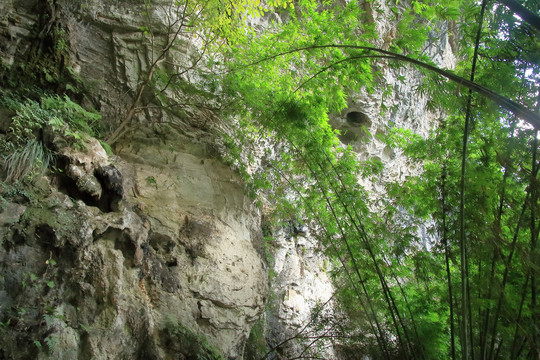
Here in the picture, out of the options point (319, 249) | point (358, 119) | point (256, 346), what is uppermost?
point (358, 119)

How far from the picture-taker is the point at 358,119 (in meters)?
8.52

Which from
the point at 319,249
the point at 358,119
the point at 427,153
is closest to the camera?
the point at 427,153

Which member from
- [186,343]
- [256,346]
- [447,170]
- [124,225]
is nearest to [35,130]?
[124,225]

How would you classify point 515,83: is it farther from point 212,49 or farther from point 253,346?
point 253,346

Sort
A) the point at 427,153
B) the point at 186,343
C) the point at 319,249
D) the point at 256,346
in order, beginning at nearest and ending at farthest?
the point at 186,343 → the point at 427,153 → the point at 319,249 → the point at 256,346

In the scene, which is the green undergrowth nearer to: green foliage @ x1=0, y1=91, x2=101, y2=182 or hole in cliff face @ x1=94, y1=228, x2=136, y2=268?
hole in cliff face @ x1=94, y1=228, x2=136, y2=268

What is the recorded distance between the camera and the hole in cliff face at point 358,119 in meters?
8.43

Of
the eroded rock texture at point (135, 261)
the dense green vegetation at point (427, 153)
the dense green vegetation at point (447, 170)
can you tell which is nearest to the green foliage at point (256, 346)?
the dense green vegetation at point (427, 153)

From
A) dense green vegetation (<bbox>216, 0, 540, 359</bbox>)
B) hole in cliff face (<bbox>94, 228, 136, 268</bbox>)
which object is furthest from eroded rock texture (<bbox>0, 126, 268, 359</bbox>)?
dense green vegetation (<bbox>216, 0, 540, 359</bbox>)

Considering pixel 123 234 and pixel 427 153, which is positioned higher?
pixel 427 153

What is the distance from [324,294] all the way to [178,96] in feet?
15.8

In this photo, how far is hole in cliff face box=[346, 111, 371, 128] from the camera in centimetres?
843

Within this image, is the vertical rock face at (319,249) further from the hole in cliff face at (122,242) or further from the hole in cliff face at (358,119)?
the hole in cliff face at (122,242)

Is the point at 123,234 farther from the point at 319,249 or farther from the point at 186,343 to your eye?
the point at 319,249
